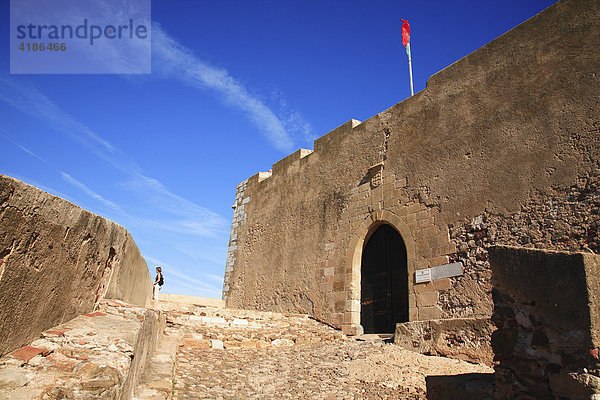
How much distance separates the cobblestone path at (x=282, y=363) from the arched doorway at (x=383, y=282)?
0.95 meters

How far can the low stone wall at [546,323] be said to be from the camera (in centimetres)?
253

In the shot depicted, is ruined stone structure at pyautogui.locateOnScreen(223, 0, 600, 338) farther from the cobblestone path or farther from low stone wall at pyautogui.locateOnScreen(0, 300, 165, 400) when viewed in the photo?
low stone wall at pyautogui.locateOnScreen(0, 300, 165, 400)

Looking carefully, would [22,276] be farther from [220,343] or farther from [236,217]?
[236,217]

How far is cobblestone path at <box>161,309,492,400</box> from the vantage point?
14.5 ft

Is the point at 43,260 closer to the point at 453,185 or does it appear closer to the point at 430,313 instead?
the point at 430,313

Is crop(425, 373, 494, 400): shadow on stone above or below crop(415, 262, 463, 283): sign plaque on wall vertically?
below

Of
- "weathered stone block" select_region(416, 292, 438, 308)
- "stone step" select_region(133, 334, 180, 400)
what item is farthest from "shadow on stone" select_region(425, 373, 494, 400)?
"weathered stone block" select_region(416, 292, 438, 308)

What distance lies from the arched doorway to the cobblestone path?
0.95 metres

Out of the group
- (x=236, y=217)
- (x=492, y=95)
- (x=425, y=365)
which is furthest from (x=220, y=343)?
(x=236, y=217)

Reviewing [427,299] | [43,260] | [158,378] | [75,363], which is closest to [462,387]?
[158,378]

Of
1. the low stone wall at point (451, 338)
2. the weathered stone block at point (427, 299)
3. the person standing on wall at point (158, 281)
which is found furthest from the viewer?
the person standing on wall at point (158, 281)

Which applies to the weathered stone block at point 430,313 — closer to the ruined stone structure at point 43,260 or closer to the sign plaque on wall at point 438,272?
the sign plaque on wall at point 438,272

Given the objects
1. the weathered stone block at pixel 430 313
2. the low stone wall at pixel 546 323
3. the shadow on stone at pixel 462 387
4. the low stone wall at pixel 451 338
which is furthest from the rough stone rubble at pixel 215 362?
the low stone wall at pixel 546 323

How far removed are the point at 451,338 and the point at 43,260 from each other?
16.4ft
